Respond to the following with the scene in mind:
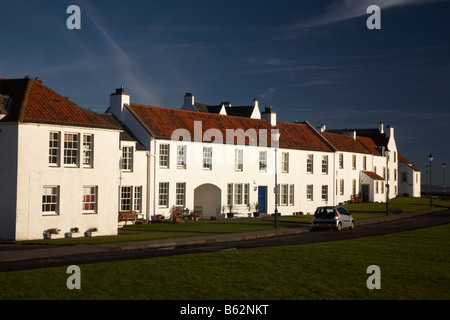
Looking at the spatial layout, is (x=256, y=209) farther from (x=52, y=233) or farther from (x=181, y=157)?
(x=52, y=233)

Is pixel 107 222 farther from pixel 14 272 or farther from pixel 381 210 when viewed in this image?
pixel 381 210

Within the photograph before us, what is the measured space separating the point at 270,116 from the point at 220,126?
863cm

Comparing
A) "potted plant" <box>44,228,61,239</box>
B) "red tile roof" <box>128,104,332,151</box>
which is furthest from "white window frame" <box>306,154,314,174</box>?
"potted plant" <box>44,228,61,239</box>

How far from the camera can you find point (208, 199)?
46.6 m

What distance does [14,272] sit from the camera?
1620 cm

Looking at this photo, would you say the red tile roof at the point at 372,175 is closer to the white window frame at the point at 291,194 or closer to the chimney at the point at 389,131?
the chimney at the point at 389,131

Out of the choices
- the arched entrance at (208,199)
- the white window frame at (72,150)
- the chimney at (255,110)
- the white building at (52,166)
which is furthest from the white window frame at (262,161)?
the chimney at (255,110)

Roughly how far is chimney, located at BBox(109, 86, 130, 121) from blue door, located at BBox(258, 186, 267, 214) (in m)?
14.5

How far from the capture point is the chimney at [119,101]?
42.2 m

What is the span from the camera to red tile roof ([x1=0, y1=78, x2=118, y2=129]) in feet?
93.7

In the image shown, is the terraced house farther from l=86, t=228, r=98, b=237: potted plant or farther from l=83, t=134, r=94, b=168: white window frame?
l=86, t=228, r=98, b=237: potted plant

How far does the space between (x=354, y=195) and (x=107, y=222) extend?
142 feet
